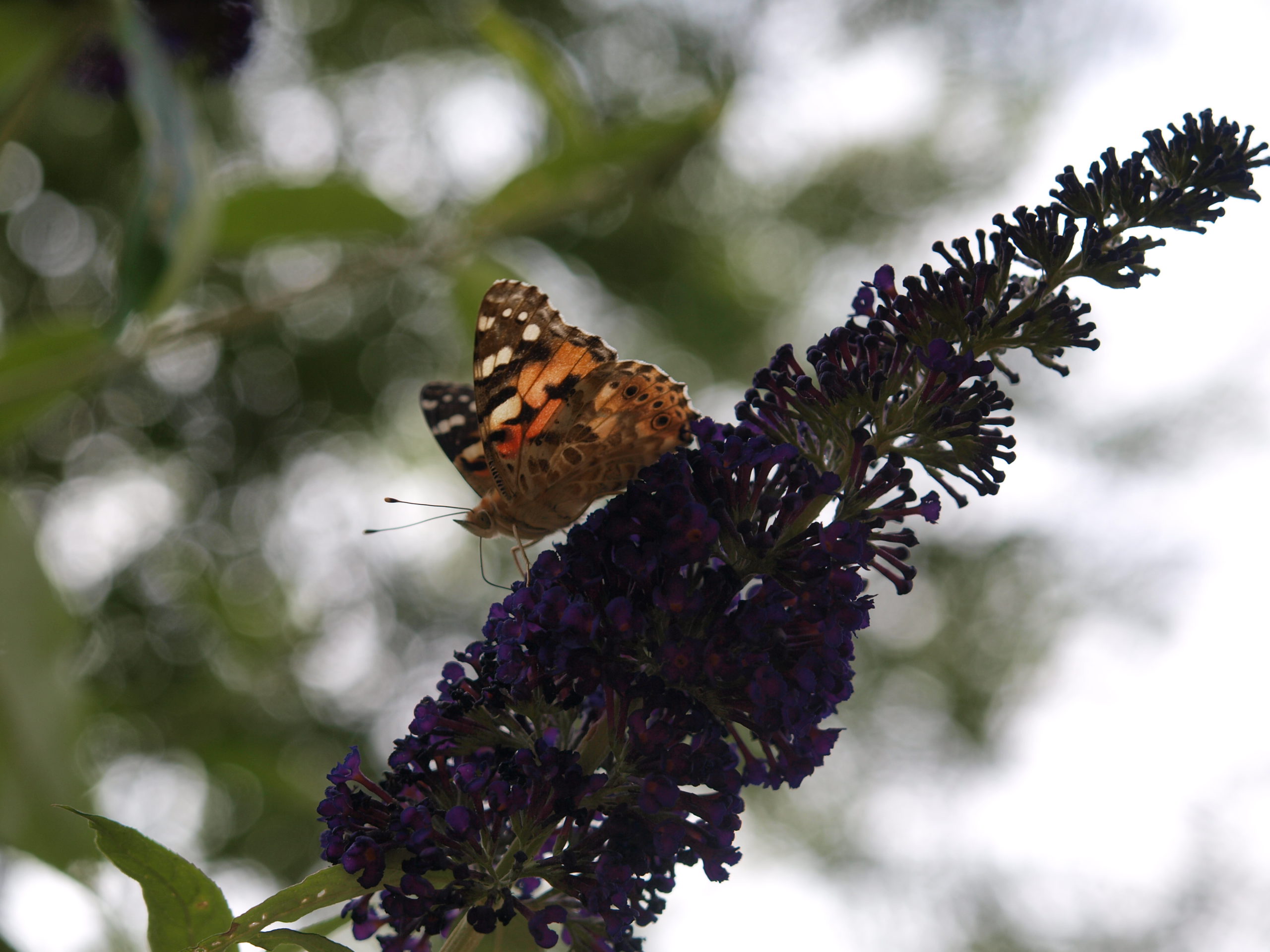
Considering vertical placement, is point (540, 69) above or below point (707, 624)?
above

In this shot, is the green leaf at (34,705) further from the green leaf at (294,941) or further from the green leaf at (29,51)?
the green leaf at (294,941)

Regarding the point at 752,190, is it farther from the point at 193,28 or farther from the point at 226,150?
the point at 193,28

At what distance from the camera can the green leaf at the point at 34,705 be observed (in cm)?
169

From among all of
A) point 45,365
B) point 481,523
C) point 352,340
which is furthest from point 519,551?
point 352,340

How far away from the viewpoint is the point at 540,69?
2.36m

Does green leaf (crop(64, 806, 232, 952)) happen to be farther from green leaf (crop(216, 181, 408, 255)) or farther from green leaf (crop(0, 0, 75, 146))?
green leaf (crop(216, 181, 408, 255))

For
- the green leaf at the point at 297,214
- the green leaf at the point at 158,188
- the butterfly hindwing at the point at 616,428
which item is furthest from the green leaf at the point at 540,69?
the butterfly hindwing at the point at 616,428

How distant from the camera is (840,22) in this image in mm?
4277

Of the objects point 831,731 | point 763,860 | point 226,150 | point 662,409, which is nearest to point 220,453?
point 226,150

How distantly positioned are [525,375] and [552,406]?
6cm

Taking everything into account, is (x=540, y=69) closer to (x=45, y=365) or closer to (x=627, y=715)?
(x=45, y=365)

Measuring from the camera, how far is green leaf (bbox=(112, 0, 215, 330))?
4.84 ft

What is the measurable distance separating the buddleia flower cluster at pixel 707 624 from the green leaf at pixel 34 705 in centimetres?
97

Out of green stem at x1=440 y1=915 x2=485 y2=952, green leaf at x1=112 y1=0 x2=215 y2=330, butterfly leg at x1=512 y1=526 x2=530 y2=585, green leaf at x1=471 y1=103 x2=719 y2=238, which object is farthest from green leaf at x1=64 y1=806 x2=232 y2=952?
green leaf at x1=471 y1=103 x2=719 y2=238
